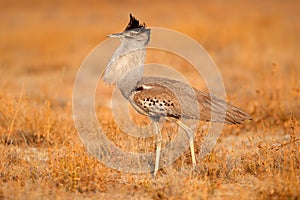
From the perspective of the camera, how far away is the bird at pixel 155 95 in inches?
168

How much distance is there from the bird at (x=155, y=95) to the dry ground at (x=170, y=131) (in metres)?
0.36

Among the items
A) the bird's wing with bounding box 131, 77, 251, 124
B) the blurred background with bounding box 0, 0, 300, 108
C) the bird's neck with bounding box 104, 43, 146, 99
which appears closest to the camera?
the bird's wing with bounding box 131, 77, 251, 124

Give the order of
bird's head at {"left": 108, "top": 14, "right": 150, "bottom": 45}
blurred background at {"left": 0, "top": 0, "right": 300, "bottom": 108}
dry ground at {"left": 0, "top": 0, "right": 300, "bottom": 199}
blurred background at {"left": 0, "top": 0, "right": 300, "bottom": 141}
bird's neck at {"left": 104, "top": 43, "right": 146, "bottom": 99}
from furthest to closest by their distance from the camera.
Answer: blurred background at {"left": 0, "top": 0, "right": 300, "bottom": 108} → blurred background at {"left": 0, "top": 0, "right": 300, "bottom": 141} → bird's head at {"left": 108, "top": 14, "right": 150, "bottom": 45} → bird's neck at {"left": 104, "top": 43, "right": 146, "bottom": 99} → dry ground at {"left": 0, "top": 0, "right": 300, "bottom": 199}

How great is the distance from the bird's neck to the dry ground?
0.61 metres

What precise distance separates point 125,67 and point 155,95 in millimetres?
443

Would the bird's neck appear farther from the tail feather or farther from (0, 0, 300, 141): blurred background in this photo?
(0, 0, 300, 141): blurred background

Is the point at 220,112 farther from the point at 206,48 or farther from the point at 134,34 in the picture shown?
the point at 206,48

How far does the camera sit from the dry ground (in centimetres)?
391

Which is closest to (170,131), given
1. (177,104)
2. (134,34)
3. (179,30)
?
(177,104)

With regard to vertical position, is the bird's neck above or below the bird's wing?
above

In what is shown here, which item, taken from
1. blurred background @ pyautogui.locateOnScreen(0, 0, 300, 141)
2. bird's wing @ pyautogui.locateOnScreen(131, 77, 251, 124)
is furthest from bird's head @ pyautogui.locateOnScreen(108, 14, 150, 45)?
blurred background @ pyautogui.locateOnScreen(0, 0, 300, 141)

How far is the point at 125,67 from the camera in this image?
452 centimetres

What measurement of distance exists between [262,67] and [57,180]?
638 centimetres

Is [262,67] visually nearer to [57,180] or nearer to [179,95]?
[179,95]
